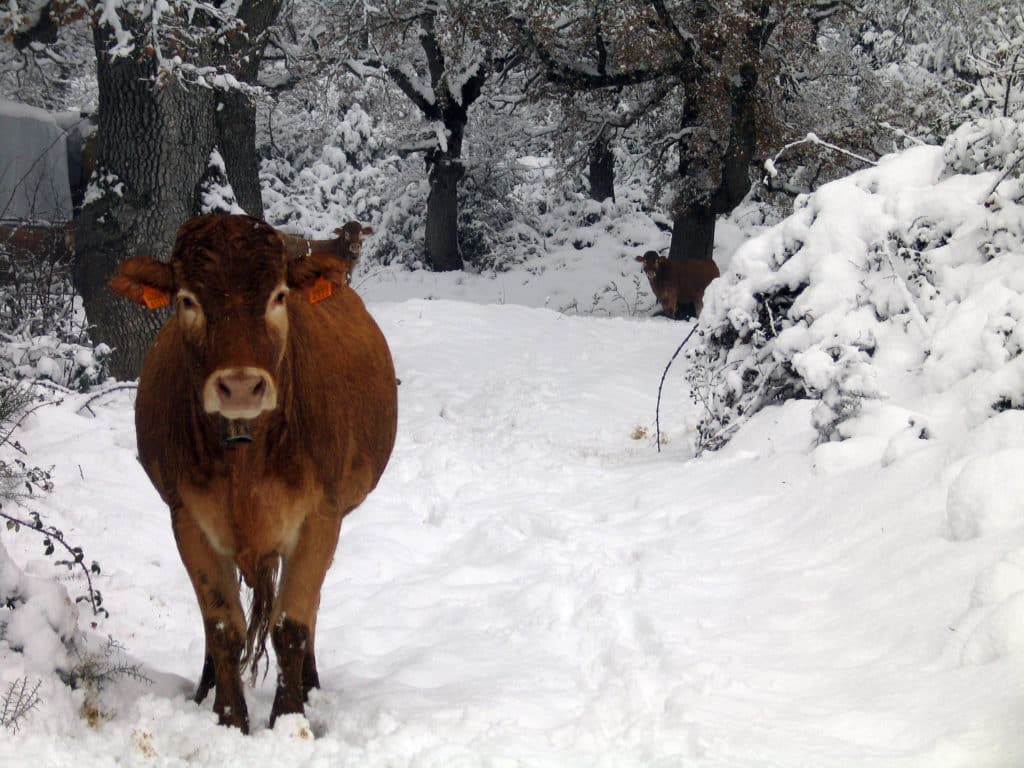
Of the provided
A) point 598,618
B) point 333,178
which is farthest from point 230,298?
point 333,178

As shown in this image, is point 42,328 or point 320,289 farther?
point 42,328

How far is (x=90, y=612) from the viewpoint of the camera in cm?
413

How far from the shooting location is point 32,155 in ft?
31.2

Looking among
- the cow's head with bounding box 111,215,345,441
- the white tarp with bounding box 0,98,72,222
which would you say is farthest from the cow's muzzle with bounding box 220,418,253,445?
the white tarp with bounding box 0,98,72,222

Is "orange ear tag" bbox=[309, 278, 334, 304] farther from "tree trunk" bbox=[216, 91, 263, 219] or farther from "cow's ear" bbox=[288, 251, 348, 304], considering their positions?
"tree trunk" bbox=[216, 91, 263, 219]

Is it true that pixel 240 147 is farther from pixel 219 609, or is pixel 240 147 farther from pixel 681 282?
pixel 681 282

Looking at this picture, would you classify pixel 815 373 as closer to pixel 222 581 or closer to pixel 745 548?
pixel 745 548

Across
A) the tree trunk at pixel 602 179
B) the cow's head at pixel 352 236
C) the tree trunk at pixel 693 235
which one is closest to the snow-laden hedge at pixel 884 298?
the cow's head at pixel 352 236

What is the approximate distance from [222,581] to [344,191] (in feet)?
78.9

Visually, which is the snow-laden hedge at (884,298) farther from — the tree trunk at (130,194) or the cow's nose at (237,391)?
the tree trunk at (130,194)

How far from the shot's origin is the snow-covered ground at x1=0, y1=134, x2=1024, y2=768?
3037mm

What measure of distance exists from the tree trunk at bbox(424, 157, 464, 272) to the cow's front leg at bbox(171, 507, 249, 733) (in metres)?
17.6

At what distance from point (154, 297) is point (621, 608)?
94.7 inches

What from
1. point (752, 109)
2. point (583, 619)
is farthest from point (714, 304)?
point (752, 109)
